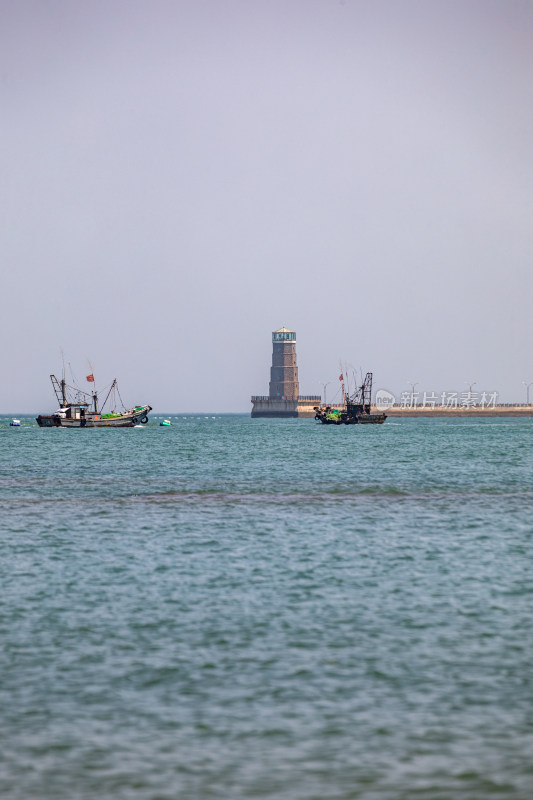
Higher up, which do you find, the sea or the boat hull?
the boat hull

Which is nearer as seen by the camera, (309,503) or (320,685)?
(320,685)

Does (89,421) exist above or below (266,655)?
above

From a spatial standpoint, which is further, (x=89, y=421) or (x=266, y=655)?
(x=89, y=421)

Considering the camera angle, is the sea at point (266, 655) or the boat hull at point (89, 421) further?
the boat hull at point (89, 421)

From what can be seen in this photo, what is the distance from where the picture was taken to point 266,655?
56.7ft

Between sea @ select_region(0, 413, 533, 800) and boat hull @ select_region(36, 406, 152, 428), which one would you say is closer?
sea @ select_region(0, 413, 533, 800)

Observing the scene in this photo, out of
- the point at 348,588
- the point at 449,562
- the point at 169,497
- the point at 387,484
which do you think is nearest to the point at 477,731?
the point at 348,588

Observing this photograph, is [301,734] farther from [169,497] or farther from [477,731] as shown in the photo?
[169,497]

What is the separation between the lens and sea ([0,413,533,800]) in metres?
11.9

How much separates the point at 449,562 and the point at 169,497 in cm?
2410

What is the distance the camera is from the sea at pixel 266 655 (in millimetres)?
11867

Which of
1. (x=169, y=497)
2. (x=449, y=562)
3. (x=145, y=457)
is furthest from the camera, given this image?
(x=145, y=457)

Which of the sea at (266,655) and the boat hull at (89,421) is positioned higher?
the boat hull at (89,421)

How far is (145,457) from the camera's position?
303 feet
